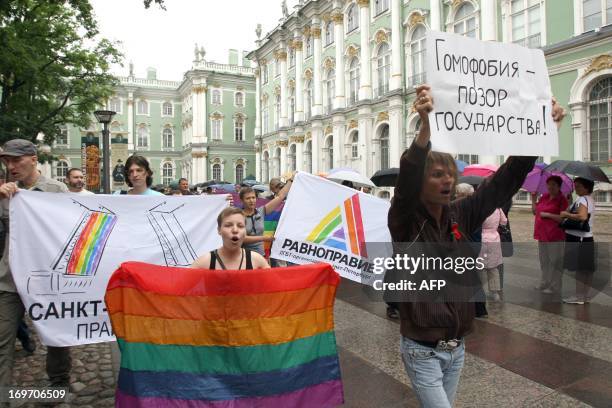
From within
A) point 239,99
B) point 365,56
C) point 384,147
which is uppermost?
point 239,99

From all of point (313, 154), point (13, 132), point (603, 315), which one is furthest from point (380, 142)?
point (603, 315)

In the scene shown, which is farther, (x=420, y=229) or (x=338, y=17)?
(x=338, y=17)

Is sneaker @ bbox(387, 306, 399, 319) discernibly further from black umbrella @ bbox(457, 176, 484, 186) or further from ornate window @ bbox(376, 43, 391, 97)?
ornate window @ bbox(376, 43, 391, 97)

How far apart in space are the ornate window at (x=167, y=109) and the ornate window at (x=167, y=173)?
6.94 meters

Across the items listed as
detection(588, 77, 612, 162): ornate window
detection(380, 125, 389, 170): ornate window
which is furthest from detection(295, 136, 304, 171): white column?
detection(588, 77, 612, 162): ornate window

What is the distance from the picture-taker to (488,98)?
2.69m

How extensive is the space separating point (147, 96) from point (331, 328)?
220 feet

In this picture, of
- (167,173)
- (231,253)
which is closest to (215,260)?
(231,253)

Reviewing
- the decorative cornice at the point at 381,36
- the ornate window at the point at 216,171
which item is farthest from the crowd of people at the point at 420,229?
the ornate window at the point at 216,171

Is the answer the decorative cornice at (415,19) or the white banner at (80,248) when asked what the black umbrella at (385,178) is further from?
the decorative cornice at (415,19)

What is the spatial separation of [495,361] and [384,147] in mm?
26977

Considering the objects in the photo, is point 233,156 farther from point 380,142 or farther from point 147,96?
point 380,142

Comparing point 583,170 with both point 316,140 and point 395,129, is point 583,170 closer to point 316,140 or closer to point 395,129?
point 395,129

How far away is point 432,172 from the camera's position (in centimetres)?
225
